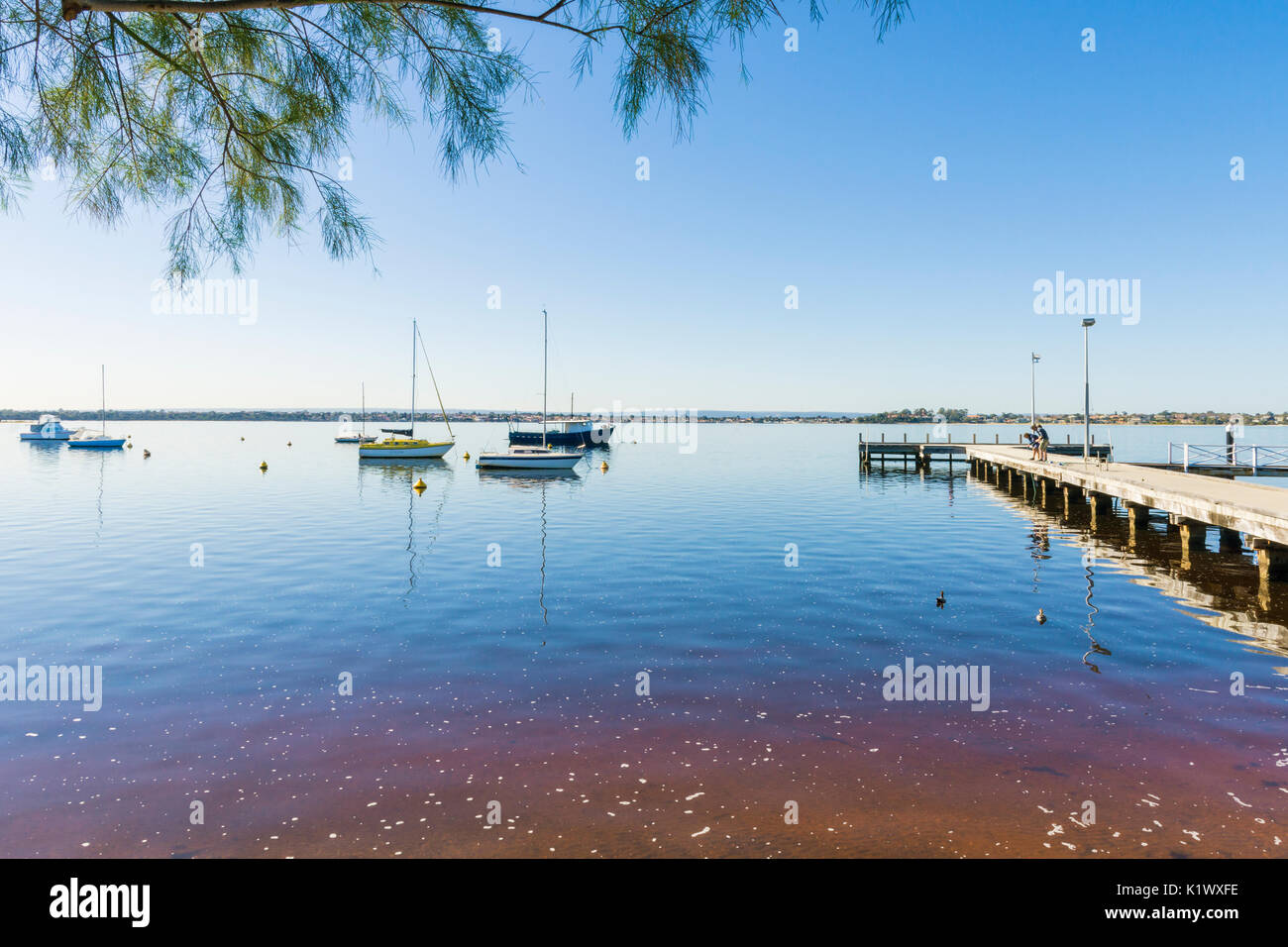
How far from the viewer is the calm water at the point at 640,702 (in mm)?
5992

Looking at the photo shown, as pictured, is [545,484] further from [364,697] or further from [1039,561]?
[364,697]

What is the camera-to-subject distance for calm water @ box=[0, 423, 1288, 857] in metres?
5.99

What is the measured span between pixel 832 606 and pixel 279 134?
1180 cm

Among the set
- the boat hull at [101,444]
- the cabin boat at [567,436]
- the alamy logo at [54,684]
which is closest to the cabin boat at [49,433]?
the boat hull at [101,444]

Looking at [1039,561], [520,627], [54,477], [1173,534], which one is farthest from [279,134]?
[54,477]

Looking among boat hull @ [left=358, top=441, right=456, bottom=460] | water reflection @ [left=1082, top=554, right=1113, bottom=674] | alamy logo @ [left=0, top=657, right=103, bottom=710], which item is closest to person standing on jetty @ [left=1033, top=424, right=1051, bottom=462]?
water reflection @ [left=1082, top=554, right=1113, bottom=674]

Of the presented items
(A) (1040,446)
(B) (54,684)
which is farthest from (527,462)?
(B) (54,684)

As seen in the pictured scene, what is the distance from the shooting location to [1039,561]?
18359 mm

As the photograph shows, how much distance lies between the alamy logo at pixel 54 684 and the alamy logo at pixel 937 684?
10.4 meters

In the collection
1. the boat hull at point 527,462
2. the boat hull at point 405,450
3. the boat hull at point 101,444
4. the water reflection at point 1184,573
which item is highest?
the boat hull at point 101,444

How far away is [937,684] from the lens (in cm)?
938

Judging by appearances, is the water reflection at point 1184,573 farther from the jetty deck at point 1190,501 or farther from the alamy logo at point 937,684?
the alamy logo at point 937,684

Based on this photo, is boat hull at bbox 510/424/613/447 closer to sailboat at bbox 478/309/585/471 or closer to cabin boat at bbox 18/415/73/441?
sailboat at bbox 478/309/585/471
